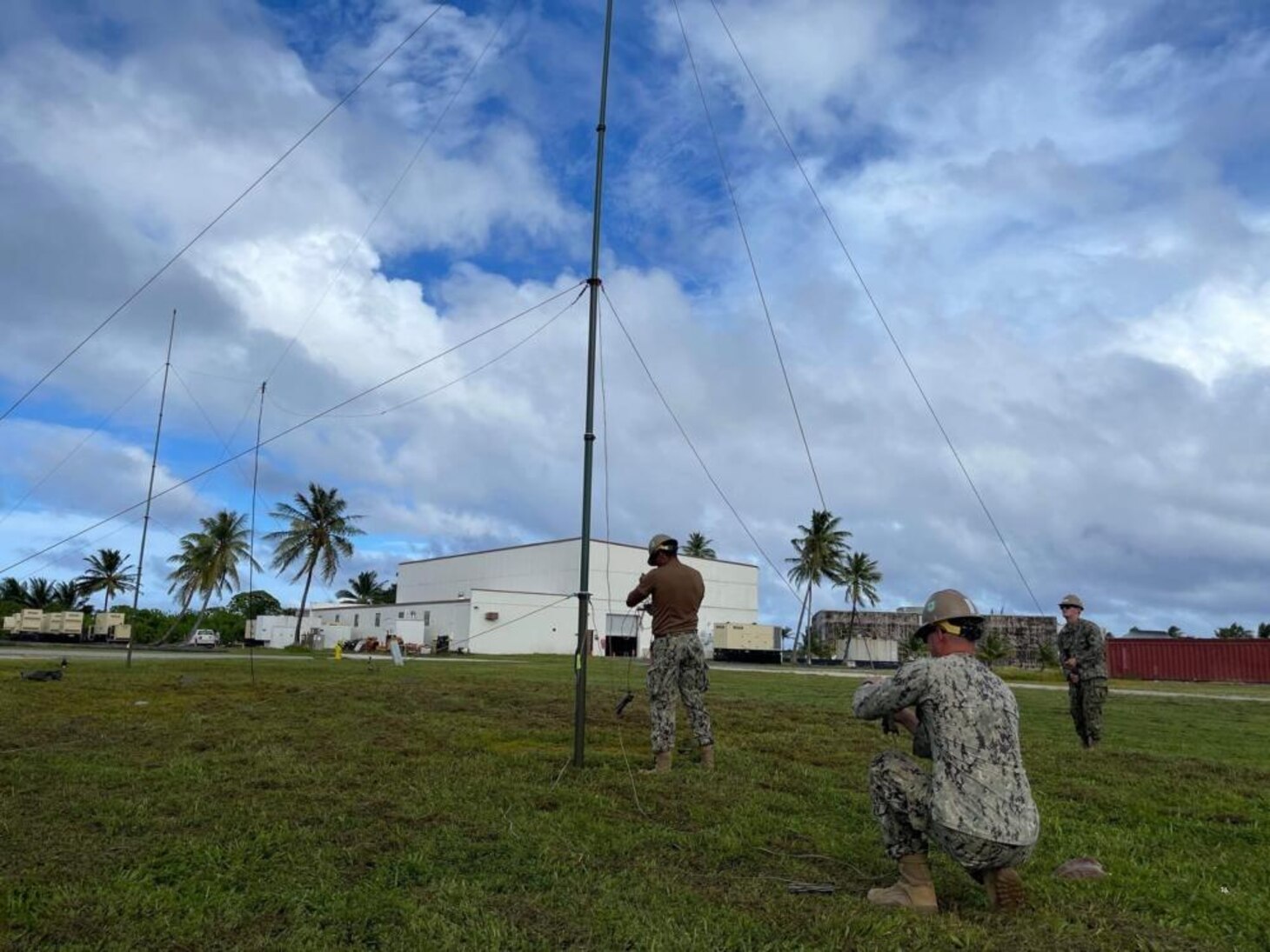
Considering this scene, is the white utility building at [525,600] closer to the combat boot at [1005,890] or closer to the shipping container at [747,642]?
the shipping container at [747,642]

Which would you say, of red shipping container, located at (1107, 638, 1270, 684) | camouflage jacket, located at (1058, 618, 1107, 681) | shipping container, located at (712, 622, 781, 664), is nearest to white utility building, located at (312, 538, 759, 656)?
shipping container, located at (712, 622, 781, 664)

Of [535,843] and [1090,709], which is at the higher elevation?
[1090,709]

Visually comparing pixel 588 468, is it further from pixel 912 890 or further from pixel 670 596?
pixel 912 890

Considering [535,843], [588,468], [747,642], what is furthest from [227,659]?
[747,642]

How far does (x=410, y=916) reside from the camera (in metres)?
3.82

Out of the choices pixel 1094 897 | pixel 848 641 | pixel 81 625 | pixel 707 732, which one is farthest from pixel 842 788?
pixel 848 641

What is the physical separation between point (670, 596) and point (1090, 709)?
18.8 ft

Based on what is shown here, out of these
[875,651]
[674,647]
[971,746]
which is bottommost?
[875,651]

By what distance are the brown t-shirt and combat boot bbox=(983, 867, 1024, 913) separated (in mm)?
3950

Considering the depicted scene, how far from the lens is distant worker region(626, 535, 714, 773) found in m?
7.61

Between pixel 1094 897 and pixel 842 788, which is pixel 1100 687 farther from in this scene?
pixel 1094 897

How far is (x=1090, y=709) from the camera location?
10.3 metres

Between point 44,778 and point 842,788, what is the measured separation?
5.98 m

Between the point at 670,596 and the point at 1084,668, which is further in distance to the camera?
the point at 1084,668
